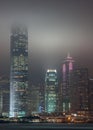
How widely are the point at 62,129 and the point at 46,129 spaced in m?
4.14

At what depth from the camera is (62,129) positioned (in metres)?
179

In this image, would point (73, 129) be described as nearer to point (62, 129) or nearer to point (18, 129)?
point (62, 129)

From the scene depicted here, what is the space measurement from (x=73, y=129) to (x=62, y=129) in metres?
2.90

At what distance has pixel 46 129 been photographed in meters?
180

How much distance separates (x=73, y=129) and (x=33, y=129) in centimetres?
Answer: 1049

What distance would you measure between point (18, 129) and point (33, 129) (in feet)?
18.4

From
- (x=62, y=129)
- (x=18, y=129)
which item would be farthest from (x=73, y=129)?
(x=18, y=129)

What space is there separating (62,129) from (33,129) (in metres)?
8.26

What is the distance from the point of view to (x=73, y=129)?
590ft

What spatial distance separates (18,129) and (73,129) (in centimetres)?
1376

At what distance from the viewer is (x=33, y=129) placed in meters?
183

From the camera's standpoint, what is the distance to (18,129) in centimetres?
17862
